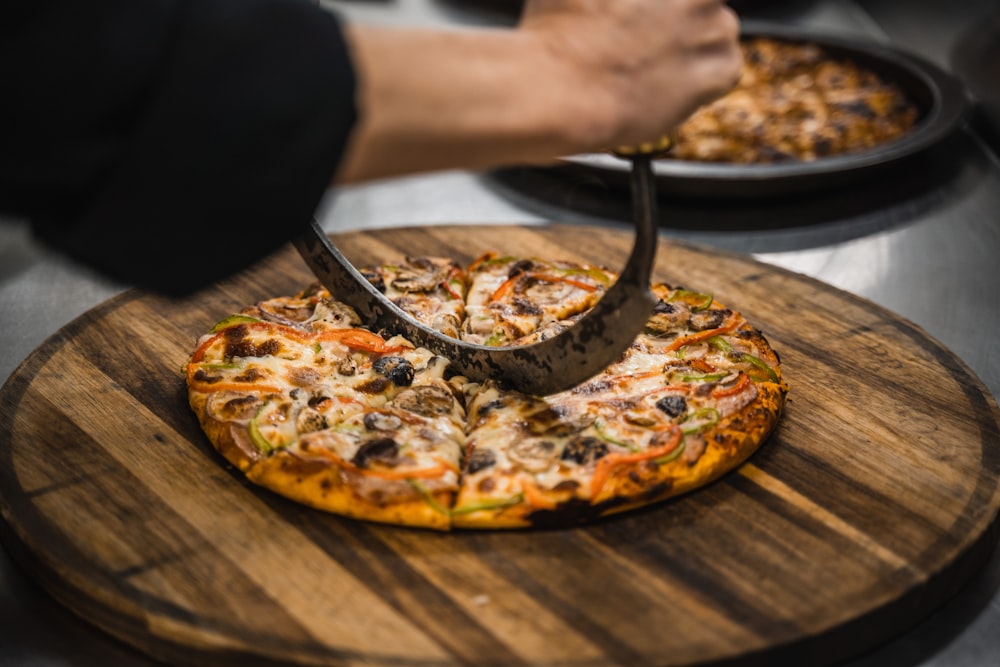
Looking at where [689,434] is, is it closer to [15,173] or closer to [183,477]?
[183,477]

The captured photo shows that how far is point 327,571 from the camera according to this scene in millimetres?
1882

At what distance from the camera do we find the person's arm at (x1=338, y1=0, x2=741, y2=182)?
160 centimetres

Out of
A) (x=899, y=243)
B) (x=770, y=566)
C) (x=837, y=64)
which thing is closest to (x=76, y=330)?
(x=770, y=566)

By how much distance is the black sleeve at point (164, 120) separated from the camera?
1442mm

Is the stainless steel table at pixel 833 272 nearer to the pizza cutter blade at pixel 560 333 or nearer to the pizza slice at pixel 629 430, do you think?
the pizza slice at pixel 629 430

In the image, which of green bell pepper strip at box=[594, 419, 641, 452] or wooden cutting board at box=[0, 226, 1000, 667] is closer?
wooden cutting board at box=[0, 226, 1000, 667]

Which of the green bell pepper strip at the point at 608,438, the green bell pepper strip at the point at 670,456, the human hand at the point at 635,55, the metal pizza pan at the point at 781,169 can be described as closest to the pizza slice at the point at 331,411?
the green bell pepper strip at the point at 608,438

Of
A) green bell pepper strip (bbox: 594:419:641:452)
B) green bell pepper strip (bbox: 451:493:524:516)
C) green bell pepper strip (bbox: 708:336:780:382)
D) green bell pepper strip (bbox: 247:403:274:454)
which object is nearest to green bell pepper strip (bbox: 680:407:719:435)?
green bell pepper strip (bbox: 594:419:641:452)

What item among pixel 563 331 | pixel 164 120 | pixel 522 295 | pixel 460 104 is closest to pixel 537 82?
pixel 460 104

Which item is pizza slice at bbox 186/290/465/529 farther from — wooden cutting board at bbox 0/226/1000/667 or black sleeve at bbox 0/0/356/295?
black sleeve at bbox 0/0/356/295

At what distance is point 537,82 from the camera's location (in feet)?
5.57

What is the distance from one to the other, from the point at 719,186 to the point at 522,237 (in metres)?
0.70

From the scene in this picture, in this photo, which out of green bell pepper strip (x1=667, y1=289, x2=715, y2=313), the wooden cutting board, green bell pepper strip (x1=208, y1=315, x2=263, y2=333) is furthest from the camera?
green bell pepper strip (x1=667, y1=289, x2=715, y2=313)

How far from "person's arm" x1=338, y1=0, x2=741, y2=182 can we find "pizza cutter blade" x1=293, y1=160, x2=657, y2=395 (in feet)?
0.61
